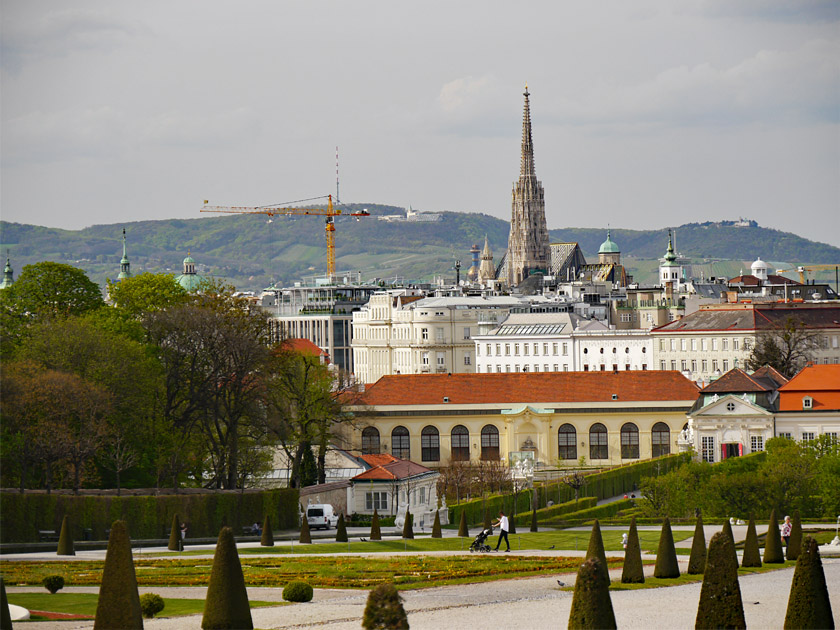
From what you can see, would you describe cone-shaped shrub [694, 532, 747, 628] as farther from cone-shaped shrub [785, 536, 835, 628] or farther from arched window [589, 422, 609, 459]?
arched window [589, 422, 609, 459]

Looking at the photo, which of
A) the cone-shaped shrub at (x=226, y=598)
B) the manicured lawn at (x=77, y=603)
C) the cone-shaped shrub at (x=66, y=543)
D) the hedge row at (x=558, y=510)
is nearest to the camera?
the cone-shaped shrub at (x=226, y=598)

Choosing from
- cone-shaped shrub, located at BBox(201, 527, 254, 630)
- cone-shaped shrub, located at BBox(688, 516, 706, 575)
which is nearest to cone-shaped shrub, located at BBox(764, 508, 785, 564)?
cone-shaped shrub, located at BBox(688, 516, 706, 575)

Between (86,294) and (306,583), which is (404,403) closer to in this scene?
(86,294)

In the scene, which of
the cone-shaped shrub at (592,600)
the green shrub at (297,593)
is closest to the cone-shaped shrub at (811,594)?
the cone-shaped shrub at (592,600)

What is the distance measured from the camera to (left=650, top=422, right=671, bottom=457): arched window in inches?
5241

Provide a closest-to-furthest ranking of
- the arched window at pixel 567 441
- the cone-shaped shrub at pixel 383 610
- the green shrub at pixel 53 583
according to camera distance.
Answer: the cone-shaped shrub at pixel 383 610, the green shrub at pixel 53 583, the arched window at pixel 567 441

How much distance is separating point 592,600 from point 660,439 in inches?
3712

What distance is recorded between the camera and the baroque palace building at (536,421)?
13338cm

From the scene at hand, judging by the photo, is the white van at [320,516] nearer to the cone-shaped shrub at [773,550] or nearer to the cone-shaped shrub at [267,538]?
the cone-shaped shrub at [267,538]

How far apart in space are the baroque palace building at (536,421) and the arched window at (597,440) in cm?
7

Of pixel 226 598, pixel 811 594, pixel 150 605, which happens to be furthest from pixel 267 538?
pixel 811 594

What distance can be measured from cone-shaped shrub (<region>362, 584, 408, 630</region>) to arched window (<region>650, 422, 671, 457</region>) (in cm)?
9840

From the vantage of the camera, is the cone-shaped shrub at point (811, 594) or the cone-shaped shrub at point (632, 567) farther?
the cone-shaped shrub at point (632, 567)

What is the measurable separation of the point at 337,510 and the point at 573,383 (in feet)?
141
